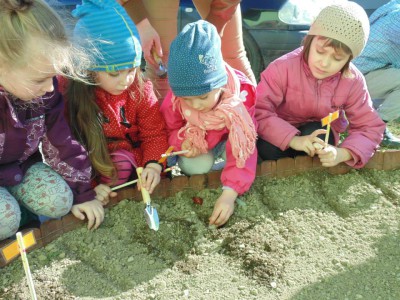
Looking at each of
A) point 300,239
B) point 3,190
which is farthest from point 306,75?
point 3,190

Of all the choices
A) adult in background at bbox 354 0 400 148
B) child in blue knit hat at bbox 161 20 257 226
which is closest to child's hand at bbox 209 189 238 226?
child in blue knit hat at bbox 161 20 257 226

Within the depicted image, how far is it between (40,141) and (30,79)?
0.39m

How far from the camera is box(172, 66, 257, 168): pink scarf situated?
2053 mm

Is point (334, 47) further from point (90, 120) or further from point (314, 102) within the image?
point (90, 120)

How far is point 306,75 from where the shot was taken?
234 cm

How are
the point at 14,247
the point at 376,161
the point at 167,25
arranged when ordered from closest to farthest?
the point at 14,247 → the point at 376,161 → the point at 167,25

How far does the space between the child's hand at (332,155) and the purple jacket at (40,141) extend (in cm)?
102

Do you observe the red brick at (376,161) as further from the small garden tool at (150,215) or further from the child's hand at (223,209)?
the small garden tool at (150,215)

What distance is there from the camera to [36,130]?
188cm

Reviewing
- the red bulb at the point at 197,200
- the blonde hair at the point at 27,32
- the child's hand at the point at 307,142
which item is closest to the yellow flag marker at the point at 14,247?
the blonde hair at the point at 27,32

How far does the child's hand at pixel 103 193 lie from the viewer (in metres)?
2.12

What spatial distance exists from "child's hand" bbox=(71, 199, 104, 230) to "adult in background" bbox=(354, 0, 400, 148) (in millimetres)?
1693

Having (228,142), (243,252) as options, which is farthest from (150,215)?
(228,142)

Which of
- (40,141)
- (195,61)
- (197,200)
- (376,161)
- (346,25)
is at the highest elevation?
(195,61)
